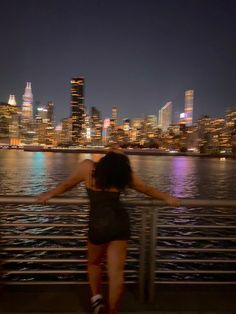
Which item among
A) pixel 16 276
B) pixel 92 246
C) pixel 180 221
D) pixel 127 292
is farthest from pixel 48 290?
pixel 180 221

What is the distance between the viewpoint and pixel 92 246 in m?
3.84

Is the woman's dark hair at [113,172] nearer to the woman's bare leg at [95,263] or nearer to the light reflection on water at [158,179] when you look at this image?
the woman's bare leg at [95,263]

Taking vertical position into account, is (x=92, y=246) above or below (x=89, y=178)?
below

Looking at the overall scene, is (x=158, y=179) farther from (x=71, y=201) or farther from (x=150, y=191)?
(x=150, y=191)

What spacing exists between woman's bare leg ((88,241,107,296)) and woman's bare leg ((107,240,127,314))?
0.15m

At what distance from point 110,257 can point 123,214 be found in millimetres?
395

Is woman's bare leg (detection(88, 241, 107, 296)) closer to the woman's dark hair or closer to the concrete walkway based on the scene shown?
the concrete walkway

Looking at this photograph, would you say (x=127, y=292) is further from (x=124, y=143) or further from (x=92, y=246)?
(x=124, y=143)

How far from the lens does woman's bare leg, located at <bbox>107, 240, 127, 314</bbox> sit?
3674mm

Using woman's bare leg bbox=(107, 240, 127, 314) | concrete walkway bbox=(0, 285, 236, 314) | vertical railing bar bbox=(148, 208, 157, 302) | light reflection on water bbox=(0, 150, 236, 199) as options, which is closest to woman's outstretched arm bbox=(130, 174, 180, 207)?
vertical railing bar bbox=(148, 208, 157, 302)

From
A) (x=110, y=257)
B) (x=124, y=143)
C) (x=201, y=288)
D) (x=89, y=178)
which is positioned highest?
(x=124, y=143)

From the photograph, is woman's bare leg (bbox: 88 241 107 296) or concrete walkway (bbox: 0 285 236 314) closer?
woman's bare leg (bbox: 88 241 107 296)

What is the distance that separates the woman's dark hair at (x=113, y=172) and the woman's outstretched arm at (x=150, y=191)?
113 millimetres

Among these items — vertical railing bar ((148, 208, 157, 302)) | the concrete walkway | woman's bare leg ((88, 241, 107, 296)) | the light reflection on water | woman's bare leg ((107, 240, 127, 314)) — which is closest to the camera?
woman's bare leg ((107, 240, 127, 314))
